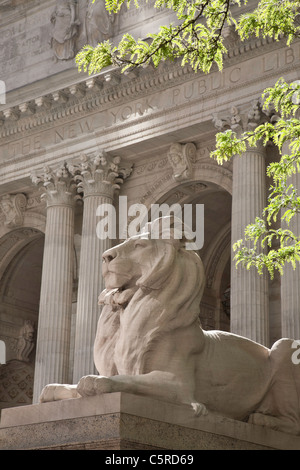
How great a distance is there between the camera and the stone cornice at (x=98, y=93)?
19.8 metres

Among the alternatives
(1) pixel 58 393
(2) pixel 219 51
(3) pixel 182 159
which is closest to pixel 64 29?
(3) pixel 182 159

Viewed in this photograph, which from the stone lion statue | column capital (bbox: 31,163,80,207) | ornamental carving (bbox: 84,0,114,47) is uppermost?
ornamental carving (bbox: 84,0,114,47)

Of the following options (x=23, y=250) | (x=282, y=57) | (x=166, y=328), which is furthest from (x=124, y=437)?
(x=23, y=250)

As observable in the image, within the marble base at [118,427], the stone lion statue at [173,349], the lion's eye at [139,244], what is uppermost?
the lion's eye at [139,244]

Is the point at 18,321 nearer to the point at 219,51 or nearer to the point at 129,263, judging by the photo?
the point at 219,51

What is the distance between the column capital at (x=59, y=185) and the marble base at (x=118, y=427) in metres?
16.1

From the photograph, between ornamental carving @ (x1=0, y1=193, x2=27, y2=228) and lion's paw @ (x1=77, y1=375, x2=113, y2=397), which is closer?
lion's paw @ (x1=77, y1=375, x2=113, y2=397)

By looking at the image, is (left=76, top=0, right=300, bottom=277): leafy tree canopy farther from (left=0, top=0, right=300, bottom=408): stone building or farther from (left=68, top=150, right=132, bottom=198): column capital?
(left=68, top=150, right=132, bottom=198): column capital

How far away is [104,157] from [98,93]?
5.47ft

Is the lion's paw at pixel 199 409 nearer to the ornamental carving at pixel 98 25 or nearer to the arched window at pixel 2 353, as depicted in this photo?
the ornamental carving at pixel 98 25

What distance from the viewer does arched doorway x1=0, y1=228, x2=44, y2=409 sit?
26.9 metres

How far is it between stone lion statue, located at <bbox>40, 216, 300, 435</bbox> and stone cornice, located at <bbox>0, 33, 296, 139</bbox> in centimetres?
1290

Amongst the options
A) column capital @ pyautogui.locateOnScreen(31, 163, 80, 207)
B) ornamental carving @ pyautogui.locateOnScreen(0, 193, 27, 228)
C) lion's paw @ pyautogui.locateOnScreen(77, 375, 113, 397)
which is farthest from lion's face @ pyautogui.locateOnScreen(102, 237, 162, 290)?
ornamental carving @ pyautogui.locateOnScreen(0, 193, 27, 228)

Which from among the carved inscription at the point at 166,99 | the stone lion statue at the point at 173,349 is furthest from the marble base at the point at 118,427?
the carved inscription at the point at 166,99
